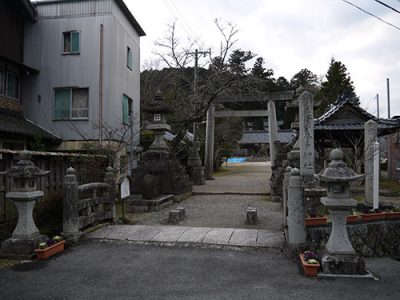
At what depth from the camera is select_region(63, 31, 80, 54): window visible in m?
16.3

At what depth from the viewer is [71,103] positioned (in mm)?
16391

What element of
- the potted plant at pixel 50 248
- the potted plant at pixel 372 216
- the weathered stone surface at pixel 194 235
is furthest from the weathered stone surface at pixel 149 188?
the potted plant at pixel 372 216

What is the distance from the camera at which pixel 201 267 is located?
17.8ft

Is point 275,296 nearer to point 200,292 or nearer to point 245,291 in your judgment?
point 245,291

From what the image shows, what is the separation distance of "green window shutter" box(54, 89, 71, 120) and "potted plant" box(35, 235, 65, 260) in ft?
36.2

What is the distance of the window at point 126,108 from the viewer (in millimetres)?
18078

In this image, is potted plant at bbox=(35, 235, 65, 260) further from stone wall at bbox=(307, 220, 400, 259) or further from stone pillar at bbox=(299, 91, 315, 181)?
stone pillar at bbox=(299, 91, 315, 181)

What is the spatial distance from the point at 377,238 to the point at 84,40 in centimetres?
1511

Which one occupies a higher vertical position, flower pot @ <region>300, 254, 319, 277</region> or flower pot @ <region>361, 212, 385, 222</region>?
flower pot @ <region>361, 212, 385, 222</region>

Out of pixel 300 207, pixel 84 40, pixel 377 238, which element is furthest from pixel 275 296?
pixel 84 40

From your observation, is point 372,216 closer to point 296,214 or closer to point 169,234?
point 296,214

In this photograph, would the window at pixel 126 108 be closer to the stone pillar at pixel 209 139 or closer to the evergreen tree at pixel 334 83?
the stone pillar at pixel 209 139

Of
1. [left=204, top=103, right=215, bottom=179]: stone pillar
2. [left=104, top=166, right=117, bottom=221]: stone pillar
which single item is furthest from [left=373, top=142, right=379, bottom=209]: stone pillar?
[left=204, top=103, right=215, bottom=179]: stone pillar

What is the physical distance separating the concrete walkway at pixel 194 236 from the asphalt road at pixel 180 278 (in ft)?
1.20
